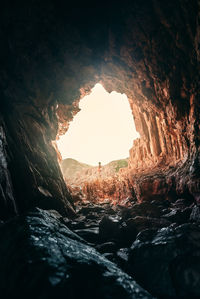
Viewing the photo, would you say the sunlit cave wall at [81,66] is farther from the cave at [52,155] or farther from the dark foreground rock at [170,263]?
the dark foreground rock at [170,263]

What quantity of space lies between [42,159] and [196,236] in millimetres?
6610

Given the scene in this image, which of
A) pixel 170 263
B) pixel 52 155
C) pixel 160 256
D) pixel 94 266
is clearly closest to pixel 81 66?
pixel 52 155

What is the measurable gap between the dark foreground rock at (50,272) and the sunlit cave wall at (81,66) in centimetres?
134

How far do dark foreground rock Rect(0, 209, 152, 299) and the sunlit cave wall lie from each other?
1.34 metres

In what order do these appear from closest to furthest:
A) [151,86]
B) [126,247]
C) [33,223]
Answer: [33,223], [126,247], [151,86]

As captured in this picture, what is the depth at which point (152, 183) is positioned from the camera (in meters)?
8.95

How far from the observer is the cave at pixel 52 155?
209 cm

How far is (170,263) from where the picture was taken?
2.47 metres

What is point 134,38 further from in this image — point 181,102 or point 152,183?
point 152,183

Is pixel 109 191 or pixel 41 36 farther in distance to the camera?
pixel 109 191

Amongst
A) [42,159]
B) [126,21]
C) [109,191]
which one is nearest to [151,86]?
[126,21]

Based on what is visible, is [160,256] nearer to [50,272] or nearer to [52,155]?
[50,272]

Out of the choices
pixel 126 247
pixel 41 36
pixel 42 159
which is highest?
pixel 41 36

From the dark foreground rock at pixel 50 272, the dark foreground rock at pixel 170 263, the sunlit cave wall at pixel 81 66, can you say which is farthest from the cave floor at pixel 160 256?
the sunlit cave wall at pixel 81 66
